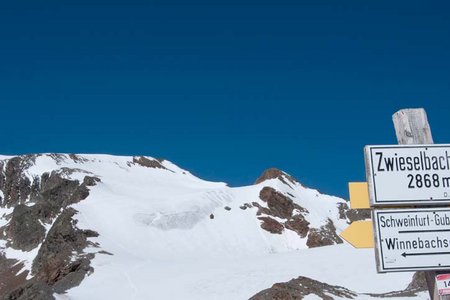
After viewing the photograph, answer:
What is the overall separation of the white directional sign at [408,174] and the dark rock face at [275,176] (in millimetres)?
109794

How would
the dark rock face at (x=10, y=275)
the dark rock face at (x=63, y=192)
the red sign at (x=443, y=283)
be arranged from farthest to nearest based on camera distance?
Answer: 1. the dark rock face at (x=63, y=192)
2. the dark rock face at (x=10, y=275)
3. the red sign at (x=443, y=283)

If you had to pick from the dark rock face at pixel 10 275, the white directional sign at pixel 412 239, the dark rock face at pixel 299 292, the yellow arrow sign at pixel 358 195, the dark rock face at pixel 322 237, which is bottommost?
the white directional sign at pixel 412 239

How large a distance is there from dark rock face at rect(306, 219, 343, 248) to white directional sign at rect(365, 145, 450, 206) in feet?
290

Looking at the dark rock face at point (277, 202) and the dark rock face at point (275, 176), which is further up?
the dark rock face at point (275, 176)

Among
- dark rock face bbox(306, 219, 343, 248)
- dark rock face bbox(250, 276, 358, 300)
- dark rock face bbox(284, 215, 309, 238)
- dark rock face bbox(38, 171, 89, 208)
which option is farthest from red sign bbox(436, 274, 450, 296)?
dark rock face bbox(284, 215, 309, 238)

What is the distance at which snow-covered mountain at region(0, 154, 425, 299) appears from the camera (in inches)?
1511

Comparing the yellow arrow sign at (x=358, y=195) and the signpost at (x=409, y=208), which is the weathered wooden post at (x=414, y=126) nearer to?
the signpost at (x=409, y=208)

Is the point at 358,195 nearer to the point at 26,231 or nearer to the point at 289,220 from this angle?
the point at 289,220

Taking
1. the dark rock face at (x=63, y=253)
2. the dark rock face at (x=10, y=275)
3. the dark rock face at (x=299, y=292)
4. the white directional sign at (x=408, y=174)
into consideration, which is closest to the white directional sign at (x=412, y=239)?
the white directional sign at (x=408, y=174)

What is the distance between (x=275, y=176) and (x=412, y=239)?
365ft

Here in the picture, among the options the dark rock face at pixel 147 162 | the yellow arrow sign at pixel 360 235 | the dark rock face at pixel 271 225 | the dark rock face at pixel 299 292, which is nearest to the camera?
the yellow arrow sign at pixel 360 235

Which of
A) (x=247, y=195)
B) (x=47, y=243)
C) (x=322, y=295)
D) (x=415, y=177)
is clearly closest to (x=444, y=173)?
(x=415, y=177)

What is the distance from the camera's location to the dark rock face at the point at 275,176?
11644cm

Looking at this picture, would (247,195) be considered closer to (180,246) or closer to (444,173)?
(180,246)
